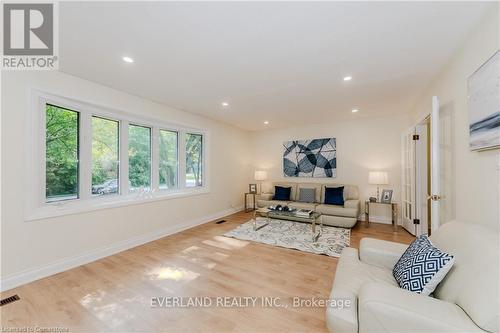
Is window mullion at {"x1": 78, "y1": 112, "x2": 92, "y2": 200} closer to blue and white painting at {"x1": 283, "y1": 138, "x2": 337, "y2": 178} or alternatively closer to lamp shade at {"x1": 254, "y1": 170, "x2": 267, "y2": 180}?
lamp shade at {"x1": 254, "y1": 170, "x2": 267, "y2": 180}

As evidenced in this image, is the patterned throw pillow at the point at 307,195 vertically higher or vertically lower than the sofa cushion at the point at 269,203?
higher

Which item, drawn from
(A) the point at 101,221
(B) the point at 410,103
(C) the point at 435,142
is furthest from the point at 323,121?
(A) the point at 101,221

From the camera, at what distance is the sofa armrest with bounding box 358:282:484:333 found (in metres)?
0.98

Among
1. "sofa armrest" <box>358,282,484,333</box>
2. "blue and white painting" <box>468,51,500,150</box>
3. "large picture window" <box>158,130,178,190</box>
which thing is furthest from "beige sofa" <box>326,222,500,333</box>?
"large picture window" <box>158,130,178,190</box>

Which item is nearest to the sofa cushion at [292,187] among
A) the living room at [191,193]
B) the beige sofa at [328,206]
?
the beige sofa at [328,206]

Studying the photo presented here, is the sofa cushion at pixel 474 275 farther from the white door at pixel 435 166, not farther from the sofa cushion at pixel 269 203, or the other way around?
the sofa cushion at pixel 269 203

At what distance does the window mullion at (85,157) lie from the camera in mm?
2895

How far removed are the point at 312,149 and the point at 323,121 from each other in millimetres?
777

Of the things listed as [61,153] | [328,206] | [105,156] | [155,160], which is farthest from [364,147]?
[61,153]

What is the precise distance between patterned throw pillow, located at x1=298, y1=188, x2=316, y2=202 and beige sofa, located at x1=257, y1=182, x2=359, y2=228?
89 millimetres

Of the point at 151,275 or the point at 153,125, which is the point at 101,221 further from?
the point at 153,125

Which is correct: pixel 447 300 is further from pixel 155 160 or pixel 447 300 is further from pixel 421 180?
pixel 155 160

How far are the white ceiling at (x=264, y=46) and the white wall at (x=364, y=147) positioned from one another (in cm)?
134

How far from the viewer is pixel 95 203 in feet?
9.86
